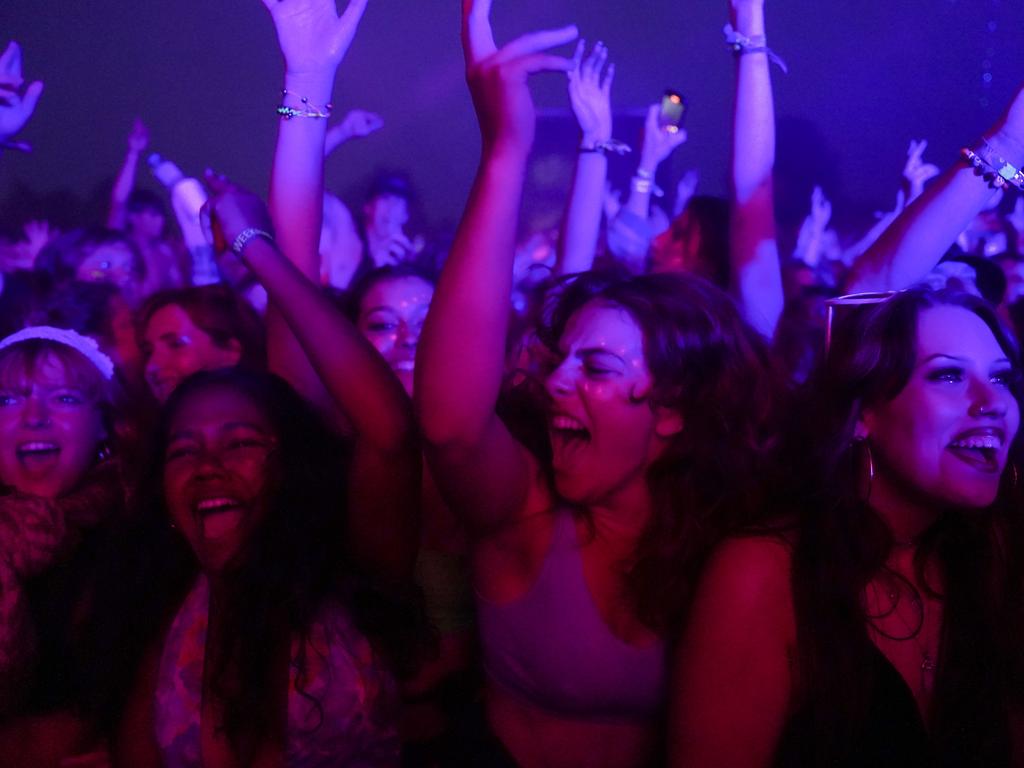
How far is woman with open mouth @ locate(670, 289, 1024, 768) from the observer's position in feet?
3.68

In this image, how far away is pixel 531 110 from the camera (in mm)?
1022

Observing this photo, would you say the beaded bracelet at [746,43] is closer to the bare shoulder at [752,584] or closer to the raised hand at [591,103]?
the raised hand at [591,103]

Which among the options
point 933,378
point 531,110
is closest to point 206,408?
point 531,110

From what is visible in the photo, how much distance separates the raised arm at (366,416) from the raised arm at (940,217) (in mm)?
1114

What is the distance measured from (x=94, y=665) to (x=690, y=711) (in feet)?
3.66

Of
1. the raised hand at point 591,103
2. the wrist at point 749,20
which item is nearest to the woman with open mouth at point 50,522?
the raised hand at point 591,103

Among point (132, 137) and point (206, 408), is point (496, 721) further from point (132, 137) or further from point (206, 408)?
point (132, 137)

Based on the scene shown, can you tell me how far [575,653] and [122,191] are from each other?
12.6ft

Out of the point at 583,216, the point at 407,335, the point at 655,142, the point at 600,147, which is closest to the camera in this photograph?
the point at 407,335

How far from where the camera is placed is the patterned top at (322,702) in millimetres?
1320

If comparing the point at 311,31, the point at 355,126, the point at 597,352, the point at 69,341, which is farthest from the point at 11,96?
the point at 597,352

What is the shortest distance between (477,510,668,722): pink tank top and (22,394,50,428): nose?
3.88ft

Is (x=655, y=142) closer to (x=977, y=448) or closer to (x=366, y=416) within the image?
(x=977, y=448)

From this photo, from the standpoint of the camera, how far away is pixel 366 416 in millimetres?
1233
